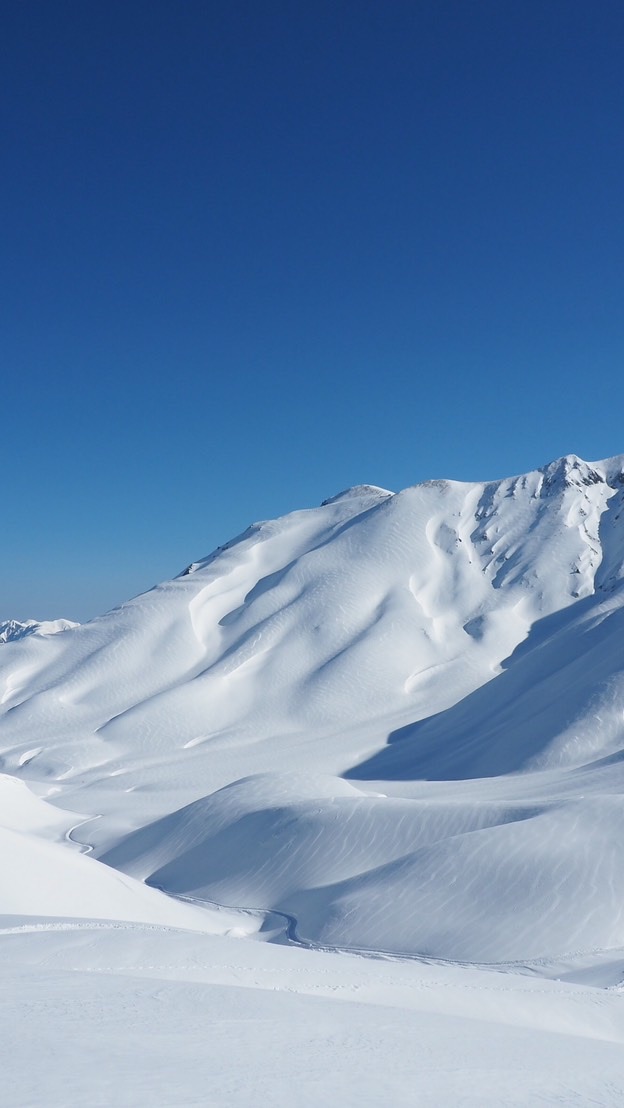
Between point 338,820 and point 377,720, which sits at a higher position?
point 377,720

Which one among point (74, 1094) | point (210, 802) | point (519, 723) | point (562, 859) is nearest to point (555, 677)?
point (519, 723)

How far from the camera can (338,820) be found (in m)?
30.4

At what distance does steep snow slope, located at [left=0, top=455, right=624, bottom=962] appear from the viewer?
76.4 feet

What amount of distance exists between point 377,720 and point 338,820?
1400 inches

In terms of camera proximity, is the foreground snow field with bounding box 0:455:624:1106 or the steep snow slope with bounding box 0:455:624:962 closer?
the foreground snow field with bounding box 0:455:624:1106

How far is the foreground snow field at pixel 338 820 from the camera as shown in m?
7.53

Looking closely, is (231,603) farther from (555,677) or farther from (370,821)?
(370,821)

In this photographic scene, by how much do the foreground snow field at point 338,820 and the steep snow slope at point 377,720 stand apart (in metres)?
0.19

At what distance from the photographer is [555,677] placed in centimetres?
4988

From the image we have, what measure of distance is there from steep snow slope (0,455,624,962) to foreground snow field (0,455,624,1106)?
19 cm

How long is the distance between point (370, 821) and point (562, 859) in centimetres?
857

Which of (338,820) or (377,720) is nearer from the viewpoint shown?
(338,820)

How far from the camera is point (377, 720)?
65562mm

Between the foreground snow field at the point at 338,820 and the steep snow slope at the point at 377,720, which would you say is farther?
the steep snow slope at the point at 377,720
